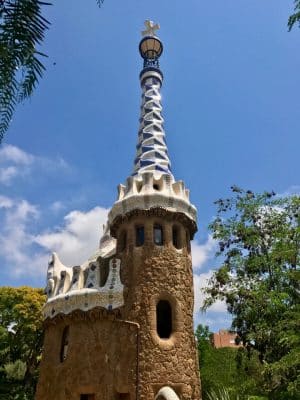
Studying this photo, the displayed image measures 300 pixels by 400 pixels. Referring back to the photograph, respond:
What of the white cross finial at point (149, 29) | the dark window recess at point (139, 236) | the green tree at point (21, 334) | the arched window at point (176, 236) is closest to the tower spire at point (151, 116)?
the white cross finial at point (149, 29)

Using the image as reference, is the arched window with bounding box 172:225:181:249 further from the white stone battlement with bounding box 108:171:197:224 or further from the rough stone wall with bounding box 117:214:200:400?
the white stone battlement with bounding box 108:171:197:224

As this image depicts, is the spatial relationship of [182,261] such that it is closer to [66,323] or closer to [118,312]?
[118,312]

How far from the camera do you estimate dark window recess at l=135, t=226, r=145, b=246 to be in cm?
1031

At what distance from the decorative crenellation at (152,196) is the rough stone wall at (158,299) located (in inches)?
13.1

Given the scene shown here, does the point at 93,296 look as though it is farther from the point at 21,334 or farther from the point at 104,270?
the point at 21,334

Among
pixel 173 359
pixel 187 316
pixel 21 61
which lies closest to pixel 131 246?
pixel 187 316

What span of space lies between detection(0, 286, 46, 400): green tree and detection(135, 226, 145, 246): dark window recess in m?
8.87

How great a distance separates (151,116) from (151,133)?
701 millimetres

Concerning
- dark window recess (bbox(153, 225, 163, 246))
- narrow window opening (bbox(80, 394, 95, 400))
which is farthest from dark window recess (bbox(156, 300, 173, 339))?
narrow window opening (bbox(80, 394, 95, 400))

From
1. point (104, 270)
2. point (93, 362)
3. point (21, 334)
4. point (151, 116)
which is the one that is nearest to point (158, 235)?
point (104, 270)

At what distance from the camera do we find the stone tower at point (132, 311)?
8.91 m

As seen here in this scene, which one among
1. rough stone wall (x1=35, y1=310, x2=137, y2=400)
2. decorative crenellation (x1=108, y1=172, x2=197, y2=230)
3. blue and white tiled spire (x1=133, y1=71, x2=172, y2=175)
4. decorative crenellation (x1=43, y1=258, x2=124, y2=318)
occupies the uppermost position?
blue and white tiled spire (x1=133, y1=71, x2=172, y2=175)

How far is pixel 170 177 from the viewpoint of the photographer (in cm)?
1139

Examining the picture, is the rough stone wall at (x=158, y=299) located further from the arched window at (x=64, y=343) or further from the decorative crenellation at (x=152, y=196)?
the arched window at (x=64, y=343)
